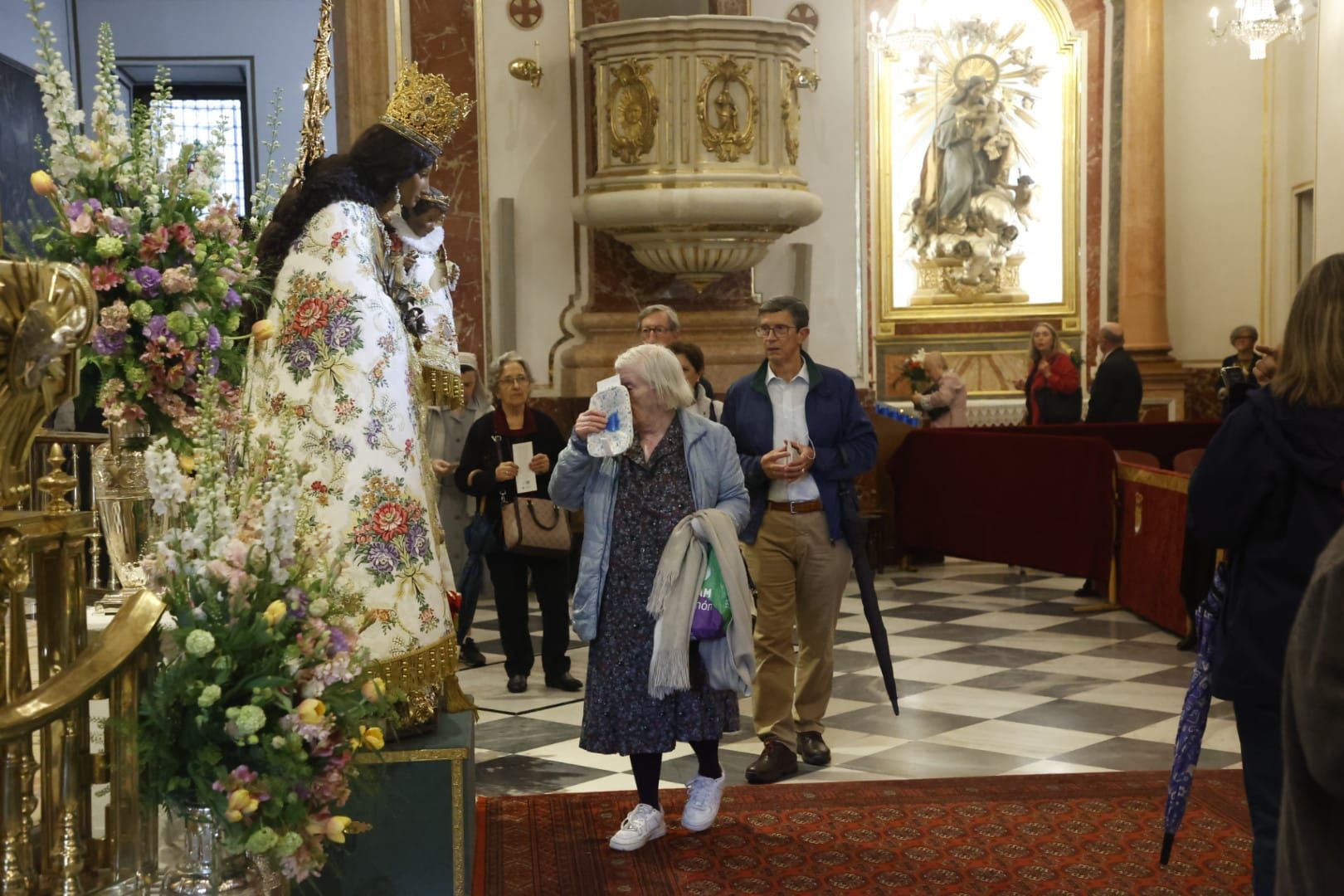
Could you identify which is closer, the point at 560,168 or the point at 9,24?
the point at 560,168

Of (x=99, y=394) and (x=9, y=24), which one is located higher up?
(x=9, y=24)

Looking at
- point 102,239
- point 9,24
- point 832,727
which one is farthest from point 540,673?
A: point 9,24

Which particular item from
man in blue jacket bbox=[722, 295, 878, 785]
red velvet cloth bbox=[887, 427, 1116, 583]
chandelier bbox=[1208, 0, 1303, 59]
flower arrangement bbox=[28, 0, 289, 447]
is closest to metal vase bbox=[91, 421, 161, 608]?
flower arrangement bbox=[28, 0, 289, 447]

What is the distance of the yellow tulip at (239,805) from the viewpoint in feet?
8.16

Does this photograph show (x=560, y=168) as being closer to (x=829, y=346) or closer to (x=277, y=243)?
(x=829, y=346)

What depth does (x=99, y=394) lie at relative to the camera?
3.57 metres

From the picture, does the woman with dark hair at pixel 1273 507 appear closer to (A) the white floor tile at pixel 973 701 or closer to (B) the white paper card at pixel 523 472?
(A) the white floor tile at pixel 973 701

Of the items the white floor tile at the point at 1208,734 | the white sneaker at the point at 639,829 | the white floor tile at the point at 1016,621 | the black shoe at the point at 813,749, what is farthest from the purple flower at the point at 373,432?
the white floor tile at the point at 1016,621

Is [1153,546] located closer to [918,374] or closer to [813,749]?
[813,749]

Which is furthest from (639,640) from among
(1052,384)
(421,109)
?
(1052,384)

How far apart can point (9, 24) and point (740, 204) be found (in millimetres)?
6650

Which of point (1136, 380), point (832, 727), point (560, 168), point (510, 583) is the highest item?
point (560, 168)

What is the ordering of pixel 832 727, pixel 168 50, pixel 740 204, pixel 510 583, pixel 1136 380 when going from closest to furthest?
pixel 832 727, pixel 510 583, pixel 740 204, pixel 1136 380, pixel 168 50

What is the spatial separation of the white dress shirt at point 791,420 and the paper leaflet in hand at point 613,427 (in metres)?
1.10
